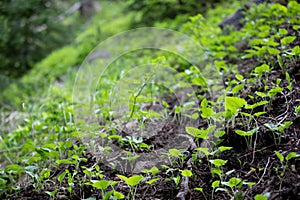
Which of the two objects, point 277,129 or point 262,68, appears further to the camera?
point 262,68

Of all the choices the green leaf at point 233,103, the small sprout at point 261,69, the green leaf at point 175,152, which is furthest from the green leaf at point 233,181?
the small sprout at point 261,69

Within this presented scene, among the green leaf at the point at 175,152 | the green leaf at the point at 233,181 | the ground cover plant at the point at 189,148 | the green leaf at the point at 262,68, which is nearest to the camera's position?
the green leaf at the point at 233,181

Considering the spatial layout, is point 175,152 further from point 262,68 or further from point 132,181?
point 262,68

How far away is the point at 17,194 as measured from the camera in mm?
1956

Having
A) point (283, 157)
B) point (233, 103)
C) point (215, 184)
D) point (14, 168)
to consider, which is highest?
point (233, 103)

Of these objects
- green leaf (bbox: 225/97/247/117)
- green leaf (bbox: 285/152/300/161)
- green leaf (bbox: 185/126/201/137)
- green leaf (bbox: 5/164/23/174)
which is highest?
green leaf (bbox: 225/97/247/117)

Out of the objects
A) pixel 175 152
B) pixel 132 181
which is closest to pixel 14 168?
pixel 132 181

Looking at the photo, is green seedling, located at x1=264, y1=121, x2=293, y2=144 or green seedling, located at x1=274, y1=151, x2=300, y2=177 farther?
green seedling, located at x1=264, y1=121, x2=293, y2=144

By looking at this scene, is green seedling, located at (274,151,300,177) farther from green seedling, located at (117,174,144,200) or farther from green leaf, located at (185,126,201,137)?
green seedling, located at (117,174,144,200)

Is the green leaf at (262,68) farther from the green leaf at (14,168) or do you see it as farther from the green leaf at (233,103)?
the green leaf at (14,168)

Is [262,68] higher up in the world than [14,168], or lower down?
higher up

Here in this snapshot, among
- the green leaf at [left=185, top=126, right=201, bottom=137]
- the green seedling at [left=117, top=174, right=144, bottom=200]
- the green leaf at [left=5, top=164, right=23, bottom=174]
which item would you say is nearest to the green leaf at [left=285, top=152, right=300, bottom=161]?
the green leaf at [left=185, top=126, right=201, bottom=137]

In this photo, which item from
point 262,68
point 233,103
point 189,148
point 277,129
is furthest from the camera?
point 262,68

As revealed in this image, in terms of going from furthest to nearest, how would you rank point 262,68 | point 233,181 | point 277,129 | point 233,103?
point 262,68 < point 233,103 < point 277,129 < point 233,181
